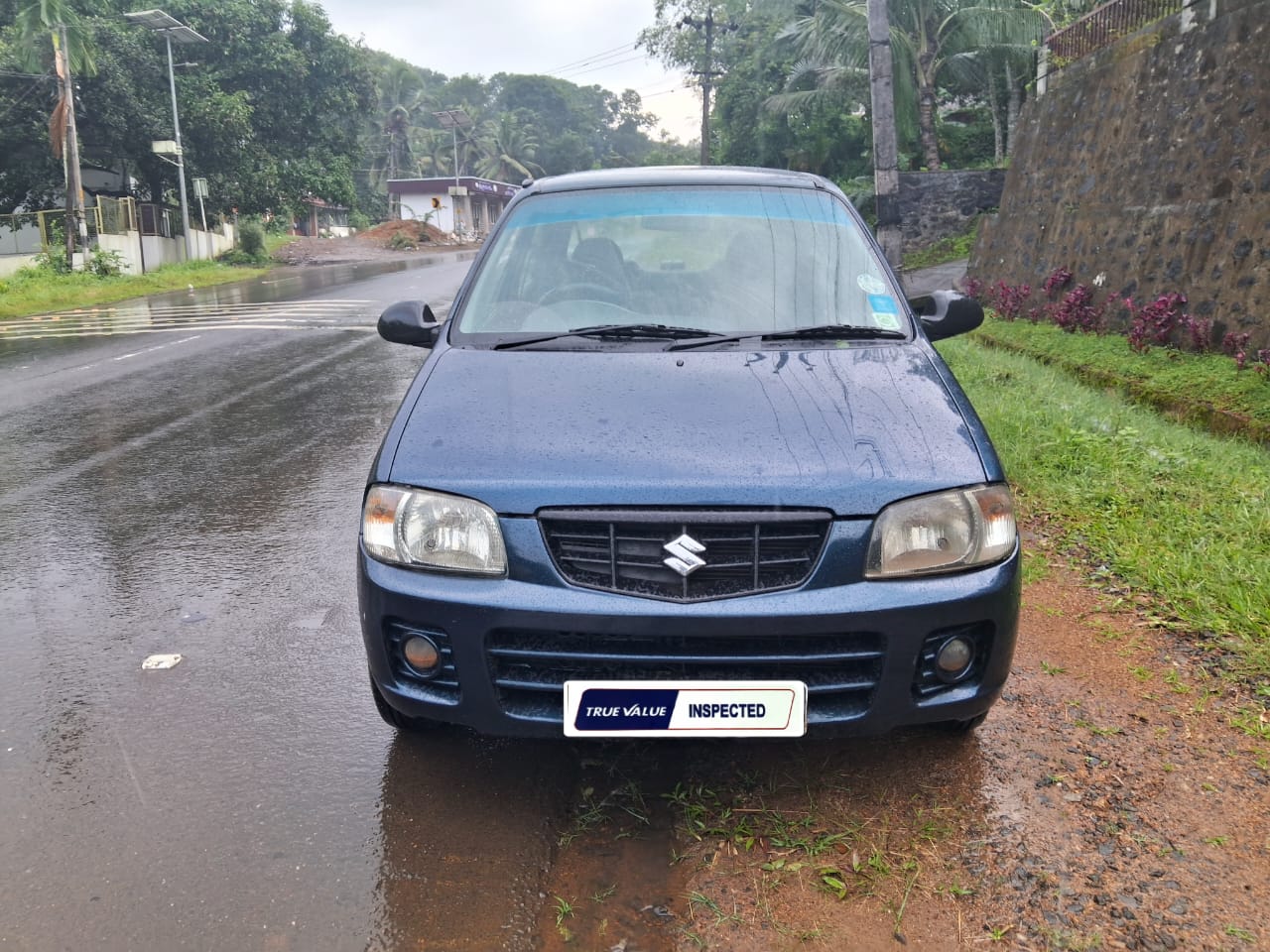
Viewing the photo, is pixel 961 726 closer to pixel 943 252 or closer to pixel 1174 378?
pixel 1174 378

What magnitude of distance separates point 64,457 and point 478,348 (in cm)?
476

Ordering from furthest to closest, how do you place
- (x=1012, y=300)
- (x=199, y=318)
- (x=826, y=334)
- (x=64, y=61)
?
(x=64, y=61) → (x=199, y=318) → (x=1012, y=300) → (x=826, y=334)

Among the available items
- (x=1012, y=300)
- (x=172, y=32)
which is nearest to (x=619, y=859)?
(x=1012, y=300)

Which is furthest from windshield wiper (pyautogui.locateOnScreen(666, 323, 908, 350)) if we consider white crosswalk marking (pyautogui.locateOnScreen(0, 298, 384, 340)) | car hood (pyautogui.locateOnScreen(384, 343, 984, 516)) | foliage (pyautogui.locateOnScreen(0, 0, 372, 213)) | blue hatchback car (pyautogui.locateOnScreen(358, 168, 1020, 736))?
foliage (pyautogui.locateOnScreen(0, 0, 372, 213))

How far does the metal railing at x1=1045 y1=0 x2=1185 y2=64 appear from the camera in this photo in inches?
471

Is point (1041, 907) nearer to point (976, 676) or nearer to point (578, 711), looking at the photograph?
point (976, 676)

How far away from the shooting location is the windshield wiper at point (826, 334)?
10.5 feet

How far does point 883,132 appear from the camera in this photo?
10.7 m

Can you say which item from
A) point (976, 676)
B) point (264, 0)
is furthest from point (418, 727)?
point (264, 0)

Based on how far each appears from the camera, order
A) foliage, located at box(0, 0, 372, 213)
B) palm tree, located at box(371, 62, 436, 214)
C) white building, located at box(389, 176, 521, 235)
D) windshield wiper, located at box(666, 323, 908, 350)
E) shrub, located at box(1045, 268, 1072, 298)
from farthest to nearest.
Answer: palm tree, located at box(371, 62, 436, 214) < white building, located at box(389, 176, 521, 235) < foliage, located at box(0, 0, 372, 213) < shrub, located at box(1045, 268, 1072, 298) < windshield wiper, located at box(666, 323, 908, 350)

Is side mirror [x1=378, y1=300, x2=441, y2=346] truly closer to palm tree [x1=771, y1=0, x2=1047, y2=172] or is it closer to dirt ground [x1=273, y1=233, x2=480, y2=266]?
palm tree [x1=771, y1=0, x2=1047, y2=172]

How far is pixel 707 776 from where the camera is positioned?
2.77m

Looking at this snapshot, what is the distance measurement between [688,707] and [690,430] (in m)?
0.70

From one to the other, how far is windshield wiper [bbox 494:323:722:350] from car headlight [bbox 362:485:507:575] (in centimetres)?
85
